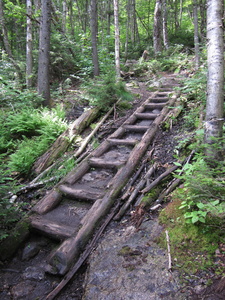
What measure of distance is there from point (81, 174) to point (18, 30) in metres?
16.8

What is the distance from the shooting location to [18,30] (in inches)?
640

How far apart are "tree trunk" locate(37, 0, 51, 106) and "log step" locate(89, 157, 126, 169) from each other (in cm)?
443

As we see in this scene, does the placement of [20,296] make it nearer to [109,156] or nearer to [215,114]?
[109,156]

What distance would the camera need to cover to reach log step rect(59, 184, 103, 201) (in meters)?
3.92

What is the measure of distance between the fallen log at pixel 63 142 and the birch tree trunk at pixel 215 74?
4164 mm

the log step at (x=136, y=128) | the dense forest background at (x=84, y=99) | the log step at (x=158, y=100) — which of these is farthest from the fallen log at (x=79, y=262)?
the log step at (x=158, y=100)

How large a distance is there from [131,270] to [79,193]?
1.88m

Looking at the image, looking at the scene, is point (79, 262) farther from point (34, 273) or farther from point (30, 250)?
point (30, 250)

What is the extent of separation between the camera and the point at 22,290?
2746 millimetres

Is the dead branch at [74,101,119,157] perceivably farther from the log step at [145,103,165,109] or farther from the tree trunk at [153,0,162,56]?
the tree trunk at [153,0,162,56]

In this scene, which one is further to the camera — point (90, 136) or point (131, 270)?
point (90, 136)

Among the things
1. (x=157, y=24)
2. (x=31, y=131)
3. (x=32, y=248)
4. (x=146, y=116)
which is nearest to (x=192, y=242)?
(x=32, y=248)

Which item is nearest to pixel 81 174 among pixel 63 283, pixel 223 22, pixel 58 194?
pixel 58 194

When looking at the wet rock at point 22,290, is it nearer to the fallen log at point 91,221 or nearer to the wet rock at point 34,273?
the wet rock at point 34,273
